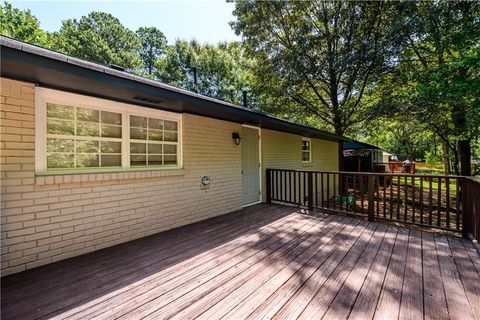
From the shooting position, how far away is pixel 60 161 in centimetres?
285

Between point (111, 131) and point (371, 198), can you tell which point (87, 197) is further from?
point (371, 198)

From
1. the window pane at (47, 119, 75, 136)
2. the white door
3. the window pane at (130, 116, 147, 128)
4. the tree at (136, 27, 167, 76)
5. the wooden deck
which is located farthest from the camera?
the tree at (136, 27, 167, 76)

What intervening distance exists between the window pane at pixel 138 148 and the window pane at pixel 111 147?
0.18m

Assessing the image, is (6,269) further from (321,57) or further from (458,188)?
(321,57)

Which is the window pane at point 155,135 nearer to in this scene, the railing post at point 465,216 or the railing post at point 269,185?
the railing post at point 269,185

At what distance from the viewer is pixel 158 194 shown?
150 inches

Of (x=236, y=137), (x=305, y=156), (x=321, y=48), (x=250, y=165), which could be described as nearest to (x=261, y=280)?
(x=236, y=137)

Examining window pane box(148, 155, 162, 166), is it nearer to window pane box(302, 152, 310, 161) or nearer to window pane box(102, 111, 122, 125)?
window pane box(102, 111, 122, 125)

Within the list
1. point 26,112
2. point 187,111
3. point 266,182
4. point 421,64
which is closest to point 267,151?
point 266,182

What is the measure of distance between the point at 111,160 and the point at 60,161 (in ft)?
2.03

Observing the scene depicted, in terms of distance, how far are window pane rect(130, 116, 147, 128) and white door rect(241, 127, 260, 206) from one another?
2.58 metres

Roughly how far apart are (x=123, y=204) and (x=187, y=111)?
200 cm

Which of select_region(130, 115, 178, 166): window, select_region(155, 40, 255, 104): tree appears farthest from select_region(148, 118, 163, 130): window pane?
select_region(155, 40, 255, 104): tree

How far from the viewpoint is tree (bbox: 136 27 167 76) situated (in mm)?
20891
